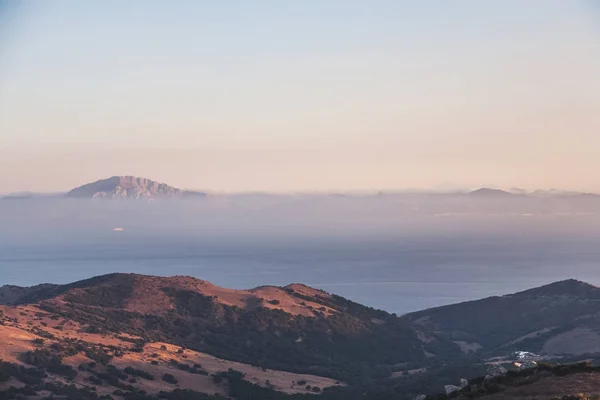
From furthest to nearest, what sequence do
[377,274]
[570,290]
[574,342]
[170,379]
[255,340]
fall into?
[377,274] < [570,290] < [255,340] < [574,342] < [170,379]

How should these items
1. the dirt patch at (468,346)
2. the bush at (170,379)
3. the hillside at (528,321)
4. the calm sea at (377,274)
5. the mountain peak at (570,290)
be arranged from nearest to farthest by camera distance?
the bush at (170,379), the hillside at (528,321), the dirt patch at (468,346), the mountain peak at (570,290), the calm sea at (377,274)

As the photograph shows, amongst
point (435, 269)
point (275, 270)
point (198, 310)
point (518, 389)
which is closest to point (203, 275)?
point (275, 270)

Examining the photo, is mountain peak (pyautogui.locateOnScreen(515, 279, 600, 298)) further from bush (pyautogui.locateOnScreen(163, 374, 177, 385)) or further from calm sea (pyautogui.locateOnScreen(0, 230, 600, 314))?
bush (pyautogui.locateOnScreen(163, 374, 177, 385))

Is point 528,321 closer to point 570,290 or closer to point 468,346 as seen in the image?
point 468,346

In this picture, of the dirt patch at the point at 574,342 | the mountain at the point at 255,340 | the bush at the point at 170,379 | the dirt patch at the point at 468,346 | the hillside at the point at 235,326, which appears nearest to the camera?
the mountain at the point at 255,340

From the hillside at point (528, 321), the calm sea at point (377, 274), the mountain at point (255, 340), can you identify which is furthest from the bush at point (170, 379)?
the calm sea at point (377, 274)

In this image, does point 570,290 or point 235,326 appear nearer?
point 235,326

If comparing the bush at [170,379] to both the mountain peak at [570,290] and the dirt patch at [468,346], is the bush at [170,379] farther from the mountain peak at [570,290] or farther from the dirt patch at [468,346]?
the mountain peak at [570,290]

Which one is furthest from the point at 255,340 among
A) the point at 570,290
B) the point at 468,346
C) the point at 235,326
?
the point at 570,290

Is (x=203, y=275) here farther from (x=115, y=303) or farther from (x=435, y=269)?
(x=115, y=303)
